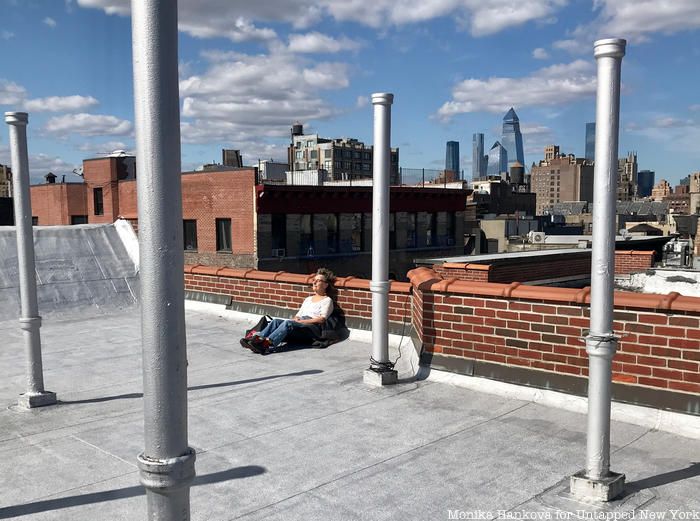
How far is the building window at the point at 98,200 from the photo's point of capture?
55188mm

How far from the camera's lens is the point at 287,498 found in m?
4.08

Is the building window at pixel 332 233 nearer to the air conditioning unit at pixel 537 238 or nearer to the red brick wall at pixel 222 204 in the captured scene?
the red brick wall at pixel 222 204

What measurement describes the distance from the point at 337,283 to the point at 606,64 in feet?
18.9

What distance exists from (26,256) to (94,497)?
2.72m

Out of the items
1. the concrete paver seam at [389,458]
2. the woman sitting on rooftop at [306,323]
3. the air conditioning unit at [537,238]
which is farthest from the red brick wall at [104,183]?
the concrete paver seam at [389,458]

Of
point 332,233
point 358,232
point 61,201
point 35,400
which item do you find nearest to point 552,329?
point 35,400

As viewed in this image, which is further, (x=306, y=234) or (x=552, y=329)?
(x=306, y=234)

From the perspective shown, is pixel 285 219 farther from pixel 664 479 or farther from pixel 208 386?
pixel 664 479

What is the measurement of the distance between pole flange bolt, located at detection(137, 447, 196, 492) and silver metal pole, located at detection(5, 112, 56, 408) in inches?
166

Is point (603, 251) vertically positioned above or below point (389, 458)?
above

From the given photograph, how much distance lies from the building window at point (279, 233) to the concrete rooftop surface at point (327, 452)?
119ft

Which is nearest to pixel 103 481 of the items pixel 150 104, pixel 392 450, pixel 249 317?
pixel 392 450

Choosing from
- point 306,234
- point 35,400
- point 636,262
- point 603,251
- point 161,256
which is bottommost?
point 306,234

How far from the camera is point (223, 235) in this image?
44875 mm
